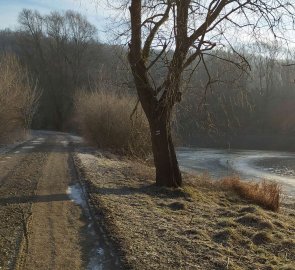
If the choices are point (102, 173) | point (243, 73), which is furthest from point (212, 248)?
point (102, 173)

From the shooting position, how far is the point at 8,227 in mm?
7879

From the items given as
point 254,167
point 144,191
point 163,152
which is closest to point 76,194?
point 144,191

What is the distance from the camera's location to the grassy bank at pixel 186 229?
6.56m

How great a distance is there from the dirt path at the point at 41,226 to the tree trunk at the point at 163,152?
2551 millimetres

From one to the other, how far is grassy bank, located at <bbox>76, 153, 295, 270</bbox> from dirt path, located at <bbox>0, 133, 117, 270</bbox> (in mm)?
587

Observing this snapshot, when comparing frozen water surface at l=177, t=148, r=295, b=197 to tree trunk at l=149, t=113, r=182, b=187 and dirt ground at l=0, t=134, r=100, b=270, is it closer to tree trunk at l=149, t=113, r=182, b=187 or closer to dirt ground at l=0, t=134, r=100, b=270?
tree trunk at l=149, t=113, r=182, b=187

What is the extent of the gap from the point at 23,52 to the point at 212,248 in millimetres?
72434

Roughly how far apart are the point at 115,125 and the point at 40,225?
67.2 feet

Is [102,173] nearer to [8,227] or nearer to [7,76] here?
[8,227]

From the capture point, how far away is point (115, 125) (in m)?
28.4

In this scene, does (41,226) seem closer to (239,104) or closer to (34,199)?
(34,199)

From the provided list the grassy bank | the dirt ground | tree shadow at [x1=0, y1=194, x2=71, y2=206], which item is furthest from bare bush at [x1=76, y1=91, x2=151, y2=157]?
tree shadow at [x1=0, y1=194, x2=71, y2=206]

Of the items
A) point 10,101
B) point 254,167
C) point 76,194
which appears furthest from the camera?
point 10,101

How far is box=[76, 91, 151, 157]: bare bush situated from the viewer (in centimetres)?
2522
